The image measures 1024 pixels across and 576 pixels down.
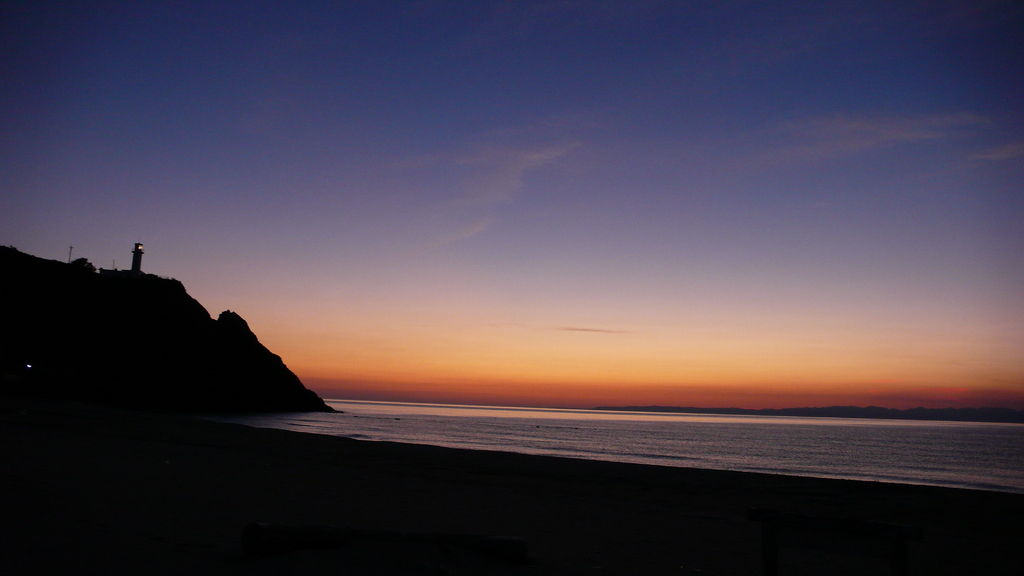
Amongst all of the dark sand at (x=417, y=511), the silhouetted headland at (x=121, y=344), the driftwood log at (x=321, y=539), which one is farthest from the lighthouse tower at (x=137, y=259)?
the driftwood log at (x=321, y=539)

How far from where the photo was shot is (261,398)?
88875mm

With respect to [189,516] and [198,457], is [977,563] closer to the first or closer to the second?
[189,516]

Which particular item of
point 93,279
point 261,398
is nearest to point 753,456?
point 261,398

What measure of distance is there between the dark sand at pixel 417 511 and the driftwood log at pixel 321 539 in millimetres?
88

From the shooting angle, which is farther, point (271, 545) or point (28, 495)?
point (28, 495)

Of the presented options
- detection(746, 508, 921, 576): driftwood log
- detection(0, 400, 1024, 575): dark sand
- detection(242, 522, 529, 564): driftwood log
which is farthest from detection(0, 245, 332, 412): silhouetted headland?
detection(746, 508, 921, 576): driftwood log

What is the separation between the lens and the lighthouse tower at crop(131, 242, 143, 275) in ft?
307

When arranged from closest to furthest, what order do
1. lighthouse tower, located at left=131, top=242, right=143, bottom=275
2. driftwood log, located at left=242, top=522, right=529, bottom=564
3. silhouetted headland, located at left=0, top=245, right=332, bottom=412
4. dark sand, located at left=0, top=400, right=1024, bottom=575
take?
1. driftwood log, located at left=242, top=522, right=529, bottom=564
2. dark sand, located at left=0, top=400, right=1024, bottom=575
3. silhouetted headland, located at left=0, top=245, right=332, bottom=412
4. lighthouse tower, located at left=131, top=242, right=143, bottom=275

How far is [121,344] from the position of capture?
2830 inches

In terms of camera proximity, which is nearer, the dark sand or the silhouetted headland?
the dark sand

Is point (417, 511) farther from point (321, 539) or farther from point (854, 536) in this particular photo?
point (854, 536)

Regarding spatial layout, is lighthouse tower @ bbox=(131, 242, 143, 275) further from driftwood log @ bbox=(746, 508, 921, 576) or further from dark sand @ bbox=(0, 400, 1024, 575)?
driftwood log @ bbox=(746, 508, 921, 576)

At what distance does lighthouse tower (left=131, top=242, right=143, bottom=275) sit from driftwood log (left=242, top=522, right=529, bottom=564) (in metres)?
104

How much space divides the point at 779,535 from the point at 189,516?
280 inches
